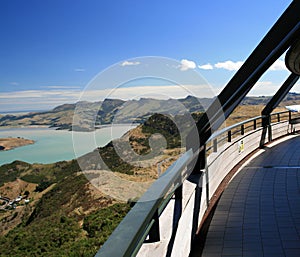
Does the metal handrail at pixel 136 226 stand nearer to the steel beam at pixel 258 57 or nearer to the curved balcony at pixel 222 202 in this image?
the curved balcony at pixel 222 202

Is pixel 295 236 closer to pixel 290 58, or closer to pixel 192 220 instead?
pixel 192 220

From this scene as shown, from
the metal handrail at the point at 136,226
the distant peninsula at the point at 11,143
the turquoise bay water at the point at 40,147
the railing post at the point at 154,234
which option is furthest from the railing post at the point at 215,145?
the distant peninsula at the point at 11,143

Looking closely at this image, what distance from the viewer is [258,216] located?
4023mm

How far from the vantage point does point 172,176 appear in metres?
2.07

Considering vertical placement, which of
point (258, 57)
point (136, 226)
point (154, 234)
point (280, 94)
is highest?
point (258, 57)

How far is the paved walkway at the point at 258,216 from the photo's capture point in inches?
124

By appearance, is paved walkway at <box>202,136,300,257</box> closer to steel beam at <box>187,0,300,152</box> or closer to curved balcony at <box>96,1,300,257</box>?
curved balcony at <box>96,1,300,257</box>

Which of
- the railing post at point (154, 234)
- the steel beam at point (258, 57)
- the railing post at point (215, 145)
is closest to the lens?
the railing post at point (154, 234)

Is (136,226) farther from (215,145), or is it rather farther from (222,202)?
(215,145)

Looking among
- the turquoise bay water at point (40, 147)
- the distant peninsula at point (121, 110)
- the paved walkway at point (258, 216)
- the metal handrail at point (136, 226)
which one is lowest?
the turquoise bay water at point (40, 147)

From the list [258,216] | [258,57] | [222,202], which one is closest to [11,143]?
[222,202]

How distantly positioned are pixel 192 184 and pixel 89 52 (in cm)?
2547

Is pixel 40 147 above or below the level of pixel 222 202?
below

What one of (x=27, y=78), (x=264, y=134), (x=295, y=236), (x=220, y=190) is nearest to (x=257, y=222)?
(x=295, y=236)
